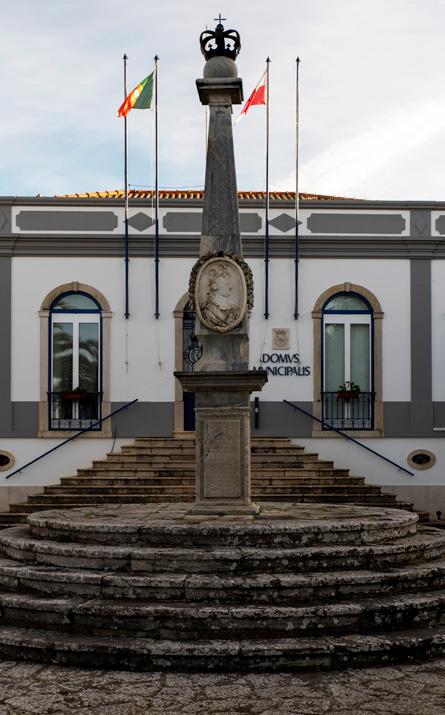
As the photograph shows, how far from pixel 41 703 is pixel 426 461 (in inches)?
477

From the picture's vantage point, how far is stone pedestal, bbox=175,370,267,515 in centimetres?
883

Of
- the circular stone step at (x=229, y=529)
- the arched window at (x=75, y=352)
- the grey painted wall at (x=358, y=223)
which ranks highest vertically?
the grey painted wall at (x=358, y=223)

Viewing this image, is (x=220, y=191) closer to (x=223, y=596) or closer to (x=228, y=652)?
(x=223, y=596)

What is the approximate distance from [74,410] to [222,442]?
27.4 ft

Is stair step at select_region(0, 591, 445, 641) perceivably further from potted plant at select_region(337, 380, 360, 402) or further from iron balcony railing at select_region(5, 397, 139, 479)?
potted plant at select_region(337, 380, 360, 402)

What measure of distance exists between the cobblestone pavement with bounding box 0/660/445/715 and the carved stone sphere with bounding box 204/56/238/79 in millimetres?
5816

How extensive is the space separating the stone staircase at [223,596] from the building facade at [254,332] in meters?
8.49

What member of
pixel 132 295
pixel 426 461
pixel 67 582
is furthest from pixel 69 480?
pixel 67 582

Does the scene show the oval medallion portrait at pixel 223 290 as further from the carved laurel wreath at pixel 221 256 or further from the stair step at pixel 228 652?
the stair step at pixel 228 652

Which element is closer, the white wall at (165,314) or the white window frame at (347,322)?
the white wall at (165,314)

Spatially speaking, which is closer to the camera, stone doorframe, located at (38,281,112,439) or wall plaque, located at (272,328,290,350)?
stone doorframe, located at (38,281,112,439)

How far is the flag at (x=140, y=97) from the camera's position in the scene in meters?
17.2

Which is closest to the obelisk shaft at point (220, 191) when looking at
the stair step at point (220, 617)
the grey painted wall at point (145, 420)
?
the stair step at point (220, 617)

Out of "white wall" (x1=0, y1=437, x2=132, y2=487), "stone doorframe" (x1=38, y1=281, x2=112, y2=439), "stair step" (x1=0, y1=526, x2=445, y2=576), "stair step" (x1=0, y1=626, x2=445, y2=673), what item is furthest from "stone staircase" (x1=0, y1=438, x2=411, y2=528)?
"stair step" (x1=0, y1=626, x2=445, y2=673)
